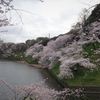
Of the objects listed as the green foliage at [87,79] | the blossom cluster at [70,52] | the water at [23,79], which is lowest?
the water at [23,79]

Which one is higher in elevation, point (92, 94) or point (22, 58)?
point (92, 94)

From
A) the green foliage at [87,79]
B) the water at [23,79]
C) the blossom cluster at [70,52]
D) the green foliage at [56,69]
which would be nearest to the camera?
the water at [23,79]

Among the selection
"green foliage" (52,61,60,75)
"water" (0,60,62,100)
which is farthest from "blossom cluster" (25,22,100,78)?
"water" (0,60,62,100)

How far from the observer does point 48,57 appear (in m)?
38.7

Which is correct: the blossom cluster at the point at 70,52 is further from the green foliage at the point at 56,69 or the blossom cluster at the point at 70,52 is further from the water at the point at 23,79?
the water at the point at 23,79

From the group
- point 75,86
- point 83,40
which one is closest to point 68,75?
point 75,86

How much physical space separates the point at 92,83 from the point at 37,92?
34.5 ft

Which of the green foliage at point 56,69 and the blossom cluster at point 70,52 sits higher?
the blossom cluster at point 70,52

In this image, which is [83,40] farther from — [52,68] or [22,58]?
[22,58]

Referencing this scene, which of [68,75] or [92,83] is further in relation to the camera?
[68,75]

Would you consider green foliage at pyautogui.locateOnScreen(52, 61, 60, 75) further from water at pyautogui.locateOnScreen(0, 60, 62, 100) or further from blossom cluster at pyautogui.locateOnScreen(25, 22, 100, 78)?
water at pyautogui.locateOnScreen(0, 60, 62, 100)

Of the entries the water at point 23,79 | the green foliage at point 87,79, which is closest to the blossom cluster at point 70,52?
the green foliage at point 87,79

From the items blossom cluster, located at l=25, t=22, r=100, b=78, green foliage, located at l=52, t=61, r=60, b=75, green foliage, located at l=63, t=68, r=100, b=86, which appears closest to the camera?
green foliage, located at l=63, t=68, r=100, b=86

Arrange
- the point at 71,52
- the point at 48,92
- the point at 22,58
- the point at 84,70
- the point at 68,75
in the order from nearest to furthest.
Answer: the point at 48,92
the point at 68,75
the point at 84,70
the point at 71,52
the point at 22,58
